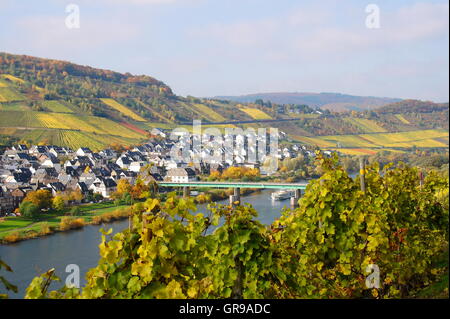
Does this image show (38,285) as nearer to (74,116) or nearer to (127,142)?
(127,142)

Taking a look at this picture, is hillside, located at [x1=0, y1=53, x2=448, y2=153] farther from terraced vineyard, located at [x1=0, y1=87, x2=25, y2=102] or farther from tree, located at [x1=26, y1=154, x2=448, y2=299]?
tree, located at [x1=26, y1=154, x2=448, y2=299]

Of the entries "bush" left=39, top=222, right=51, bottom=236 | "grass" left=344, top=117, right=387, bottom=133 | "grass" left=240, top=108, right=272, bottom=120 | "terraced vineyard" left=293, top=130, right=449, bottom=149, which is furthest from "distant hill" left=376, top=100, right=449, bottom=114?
→ "bush" left=39, top=222, right=51, bottom=236

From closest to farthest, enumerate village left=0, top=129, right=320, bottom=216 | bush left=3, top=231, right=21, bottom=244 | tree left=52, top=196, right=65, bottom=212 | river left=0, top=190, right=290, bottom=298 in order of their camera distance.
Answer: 1. river left=0, top=190, right=290, bottom=298
2. bush left=3, top=231, right=21, bottom=244
3. tree left=52, top=196, right=65, bottom=212
4. village left=0, top=129, right=320, bottom=216

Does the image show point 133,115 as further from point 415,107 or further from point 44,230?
point 44,230

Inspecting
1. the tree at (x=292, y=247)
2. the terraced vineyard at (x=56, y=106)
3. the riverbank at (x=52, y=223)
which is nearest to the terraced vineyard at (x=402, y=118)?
the terraced vineyard at (x=56, y=106)

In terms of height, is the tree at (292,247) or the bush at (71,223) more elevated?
the tree at (292,247)

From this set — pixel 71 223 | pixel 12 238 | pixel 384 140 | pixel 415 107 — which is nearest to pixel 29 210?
pixel 71 223

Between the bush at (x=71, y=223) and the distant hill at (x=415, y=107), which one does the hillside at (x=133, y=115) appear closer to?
the distant hill at (x=415, y=107)
